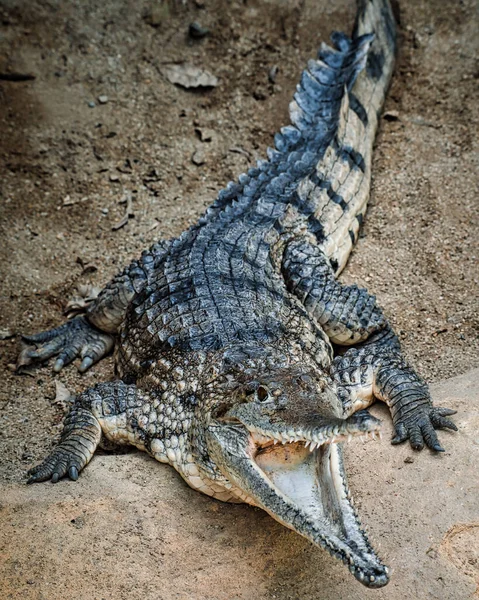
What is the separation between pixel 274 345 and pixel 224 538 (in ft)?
3.19

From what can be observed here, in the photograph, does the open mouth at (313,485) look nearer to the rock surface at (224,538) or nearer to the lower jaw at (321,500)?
the lower jaw at (321,500)

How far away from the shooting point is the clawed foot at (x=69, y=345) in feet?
14.3

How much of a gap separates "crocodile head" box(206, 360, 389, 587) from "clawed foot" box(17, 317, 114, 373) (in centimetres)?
149

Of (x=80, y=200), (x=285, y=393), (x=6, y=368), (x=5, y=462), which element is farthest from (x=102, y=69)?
(x=285, y=393)

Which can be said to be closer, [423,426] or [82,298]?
[423,426]

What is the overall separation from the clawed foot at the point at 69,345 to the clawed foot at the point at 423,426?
1855 millimetres

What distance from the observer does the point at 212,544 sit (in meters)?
3.03

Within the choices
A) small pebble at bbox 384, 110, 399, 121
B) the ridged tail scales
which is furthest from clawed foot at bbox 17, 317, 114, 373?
small pebble at bbox 384, 110, 399, 121

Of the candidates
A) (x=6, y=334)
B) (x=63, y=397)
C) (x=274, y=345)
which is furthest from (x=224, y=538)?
(x=6, y=334)

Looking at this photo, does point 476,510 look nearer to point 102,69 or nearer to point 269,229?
point 269,229

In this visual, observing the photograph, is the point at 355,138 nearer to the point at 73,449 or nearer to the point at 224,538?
the point at 73,449

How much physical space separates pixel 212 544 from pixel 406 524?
78cm

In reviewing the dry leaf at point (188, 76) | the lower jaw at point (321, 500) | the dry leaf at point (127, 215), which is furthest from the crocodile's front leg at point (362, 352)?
the dry leaf at point (188, 76)

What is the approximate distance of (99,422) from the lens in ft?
12.1
